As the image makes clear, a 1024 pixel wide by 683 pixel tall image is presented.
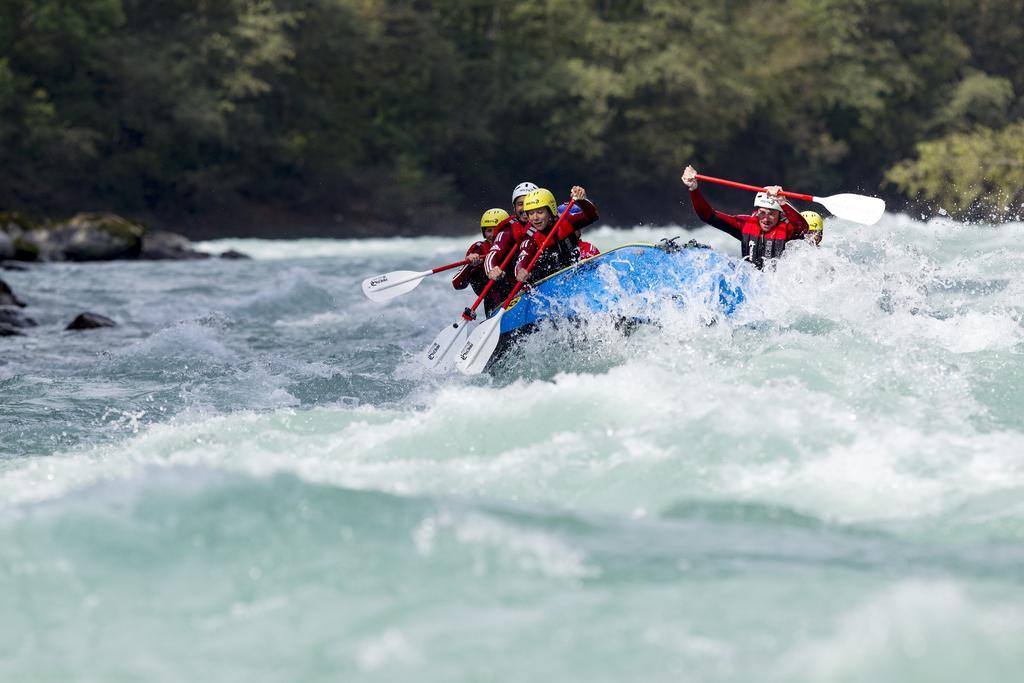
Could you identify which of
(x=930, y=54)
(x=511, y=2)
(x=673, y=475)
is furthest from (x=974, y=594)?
(x=930, y=54)

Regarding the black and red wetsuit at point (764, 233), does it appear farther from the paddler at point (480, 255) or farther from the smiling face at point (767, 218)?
the paddler at point (480, 255)

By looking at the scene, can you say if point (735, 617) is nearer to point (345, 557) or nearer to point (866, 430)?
point (345, 557)

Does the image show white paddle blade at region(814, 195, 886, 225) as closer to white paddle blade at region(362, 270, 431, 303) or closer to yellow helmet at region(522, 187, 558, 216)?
yellow helmet at region(522, 187, 558, 216)

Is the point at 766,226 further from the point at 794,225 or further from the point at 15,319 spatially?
the point at 15,319

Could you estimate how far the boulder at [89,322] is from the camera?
12.8 metres

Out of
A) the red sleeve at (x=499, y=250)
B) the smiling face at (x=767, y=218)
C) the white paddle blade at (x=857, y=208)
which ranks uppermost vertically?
the white paddle blade at (x=857, y=208)

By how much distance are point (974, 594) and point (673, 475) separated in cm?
150

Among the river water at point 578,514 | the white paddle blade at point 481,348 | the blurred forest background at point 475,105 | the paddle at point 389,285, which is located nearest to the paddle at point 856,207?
the river water at point 578,514

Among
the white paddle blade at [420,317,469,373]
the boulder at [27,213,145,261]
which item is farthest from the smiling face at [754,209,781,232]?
the boulder at [27,213,145,261]

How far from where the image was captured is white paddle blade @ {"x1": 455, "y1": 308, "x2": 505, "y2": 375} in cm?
845

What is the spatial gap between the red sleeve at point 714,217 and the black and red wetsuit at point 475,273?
56.0 inches

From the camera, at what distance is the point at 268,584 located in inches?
164

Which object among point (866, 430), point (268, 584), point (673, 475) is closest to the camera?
point (268, 584)

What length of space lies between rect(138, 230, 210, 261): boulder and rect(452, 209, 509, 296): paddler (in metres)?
14.0
